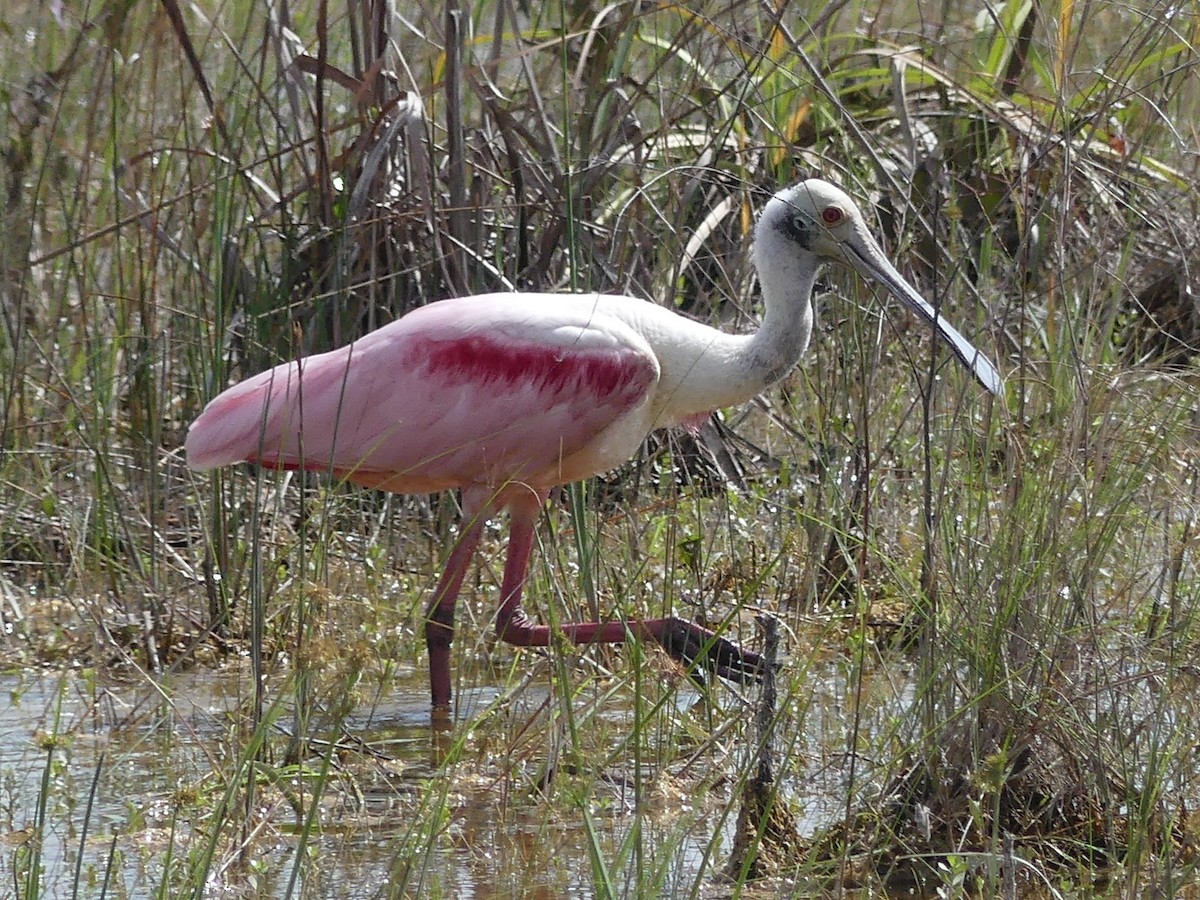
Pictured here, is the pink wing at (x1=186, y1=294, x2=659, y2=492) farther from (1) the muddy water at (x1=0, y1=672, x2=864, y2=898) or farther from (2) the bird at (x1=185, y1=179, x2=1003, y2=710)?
(1) the muddy water at (x1=0, y1=672, x2=864, y2=898)

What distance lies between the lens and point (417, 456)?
4988mm

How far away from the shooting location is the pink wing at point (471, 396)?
4879mm

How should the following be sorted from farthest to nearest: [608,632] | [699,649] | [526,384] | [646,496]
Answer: [646,496] < [526,384] < [608,632] < [699,649]

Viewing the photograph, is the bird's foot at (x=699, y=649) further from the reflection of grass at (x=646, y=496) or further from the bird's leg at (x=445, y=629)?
the bird's leg at (x=445, y=629)

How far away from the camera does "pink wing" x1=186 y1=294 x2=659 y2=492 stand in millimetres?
4879

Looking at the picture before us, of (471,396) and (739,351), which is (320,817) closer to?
(471,396)

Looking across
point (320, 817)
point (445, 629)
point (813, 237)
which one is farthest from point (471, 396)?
point (320, 817)

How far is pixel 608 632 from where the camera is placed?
4523 mm

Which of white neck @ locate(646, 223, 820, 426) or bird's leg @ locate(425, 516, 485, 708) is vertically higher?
white neck @ locate(646, 223, 820, 426)

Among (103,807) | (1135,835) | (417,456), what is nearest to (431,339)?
(417,456)

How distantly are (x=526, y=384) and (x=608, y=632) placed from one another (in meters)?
0.75

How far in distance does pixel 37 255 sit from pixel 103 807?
351cm

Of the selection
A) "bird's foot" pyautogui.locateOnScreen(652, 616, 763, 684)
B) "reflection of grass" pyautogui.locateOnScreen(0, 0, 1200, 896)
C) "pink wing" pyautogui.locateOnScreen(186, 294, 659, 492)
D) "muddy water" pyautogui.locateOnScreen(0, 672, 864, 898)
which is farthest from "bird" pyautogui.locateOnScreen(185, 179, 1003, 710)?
"muddy water" pyautogui.locateOnScreen(0, 672, 864, 898)

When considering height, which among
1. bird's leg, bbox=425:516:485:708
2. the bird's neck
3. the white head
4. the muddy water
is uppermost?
the white head
